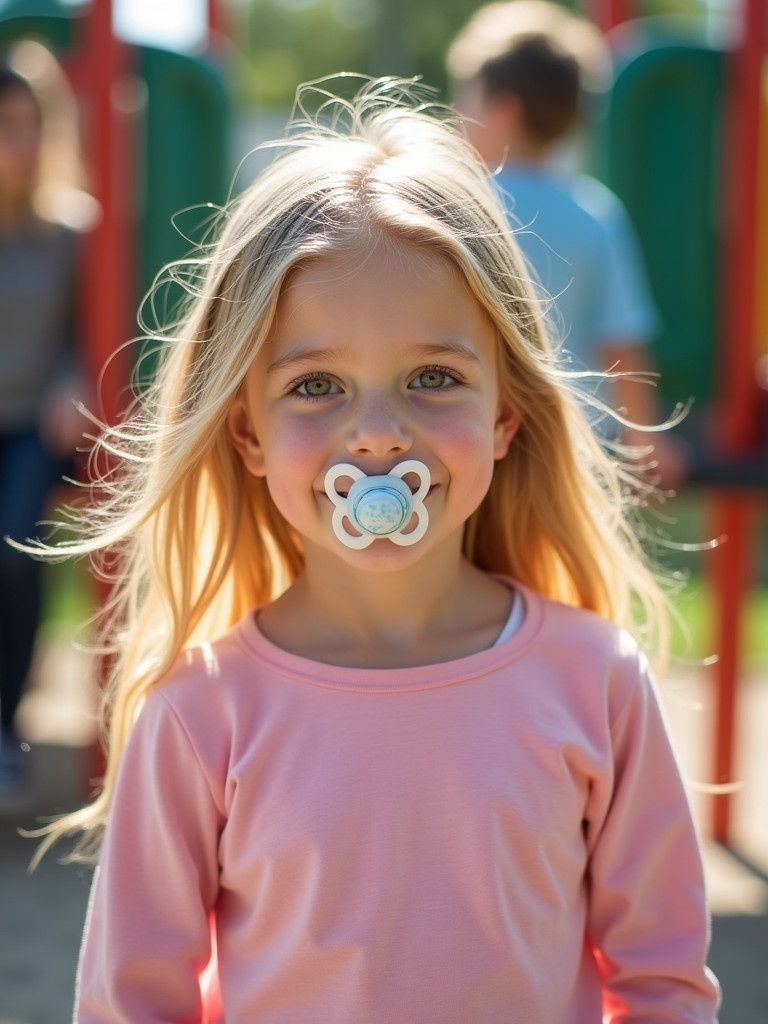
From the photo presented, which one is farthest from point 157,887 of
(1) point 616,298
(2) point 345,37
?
(2) point 345,37

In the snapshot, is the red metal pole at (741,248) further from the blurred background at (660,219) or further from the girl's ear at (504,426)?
the girl's ear at (504,426)

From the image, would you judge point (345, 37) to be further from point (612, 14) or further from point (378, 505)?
point (378, 505)

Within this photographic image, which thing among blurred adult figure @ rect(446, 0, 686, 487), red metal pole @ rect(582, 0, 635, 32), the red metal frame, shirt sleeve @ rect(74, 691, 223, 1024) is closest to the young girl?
shirt sleeve @ rect(74, 691, 223, 1024)

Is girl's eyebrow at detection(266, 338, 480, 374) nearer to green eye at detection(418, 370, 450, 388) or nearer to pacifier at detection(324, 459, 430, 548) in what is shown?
green eye at detection(418, 370, 450, 388)

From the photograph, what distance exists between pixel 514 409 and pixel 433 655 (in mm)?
353

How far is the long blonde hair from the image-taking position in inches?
64.2

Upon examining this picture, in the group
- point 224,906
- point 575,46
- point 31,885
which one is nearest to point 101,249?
point 575,46

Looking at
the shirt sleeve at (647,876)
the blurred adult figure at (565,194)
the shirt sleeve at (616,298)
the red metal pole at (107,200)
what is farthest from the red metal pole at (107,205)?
the shirt sleeve at (647,876)

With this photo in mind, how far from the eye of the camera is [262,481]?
6.09 feet

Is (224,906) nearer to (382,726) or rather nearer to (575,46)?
(382,726)

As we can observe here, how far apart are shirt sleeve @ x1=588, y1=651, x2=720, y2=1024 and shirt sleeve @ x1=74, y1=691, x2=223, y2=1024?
47cm

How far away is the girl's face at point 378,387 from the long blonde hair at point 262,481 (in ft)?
0.12

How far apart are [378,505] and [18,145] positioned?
285 cm

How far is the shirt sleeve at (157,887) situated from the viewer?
1548 millimetres
